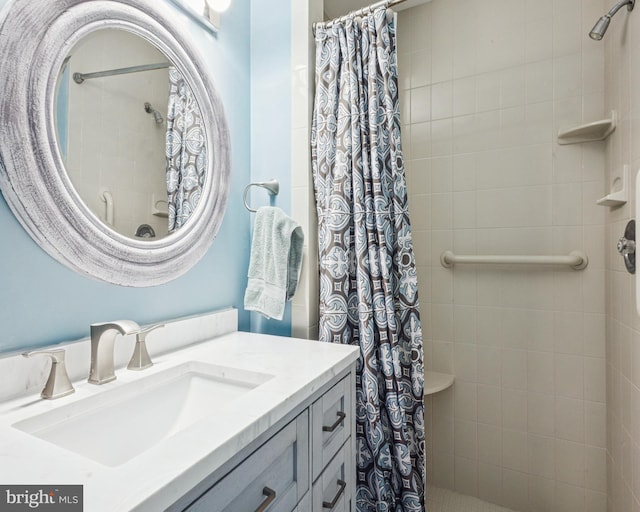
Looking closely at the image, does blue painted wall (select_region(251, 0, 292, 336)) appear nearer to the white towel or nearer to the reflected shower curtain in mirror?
the white towel

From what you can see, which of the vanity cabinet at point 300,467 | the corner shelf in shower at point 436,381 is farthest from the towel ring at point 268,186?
the corner shelf in shower at point 436,381

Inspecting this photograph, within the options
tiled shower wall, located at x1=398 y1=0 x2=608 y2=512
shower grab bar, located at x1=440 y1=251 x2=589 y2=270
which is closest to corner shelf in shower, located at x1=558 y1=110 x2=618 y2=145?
tiled shower wall, located at x1=398 y1=0 x2=608 y2=512

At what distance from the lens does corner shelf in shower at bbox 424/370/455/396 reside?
5.50ft

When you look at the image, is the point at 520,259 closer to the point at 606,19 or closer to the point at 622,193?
the point at 622,193

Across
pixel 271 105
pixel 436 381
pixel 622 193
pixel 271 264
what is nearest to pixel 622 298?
pixel 622 193

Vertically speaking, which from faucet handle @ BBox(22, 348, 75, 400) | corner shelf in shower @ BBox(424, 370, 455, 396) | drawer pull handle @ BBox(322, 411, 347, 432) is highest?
faucet handle @ BBox(22, 348, 75, 400)

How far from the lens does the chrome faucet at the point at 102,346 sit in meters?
0.82

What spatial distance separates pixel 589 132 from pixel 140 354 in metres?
1.85

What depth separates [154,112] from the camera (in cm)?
109

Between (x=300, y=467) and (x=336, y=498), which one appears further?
(x=336, y=498)

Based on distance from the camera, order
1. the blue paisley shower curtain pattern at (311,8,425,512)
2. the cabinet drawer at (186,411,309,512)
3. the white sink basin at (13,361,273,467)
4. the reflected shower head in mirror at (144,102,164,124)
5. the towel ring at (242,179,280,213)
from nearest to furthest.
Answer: the cabinet drawer at (186,411,309,512) < the white sink basin at (13,361,273,467) < the reflected shower head in mirror at (144,102,164,124) < the blue paisley shower curtain pattern at (311,8,425,512) < the towel ring at (242,179,280,213)

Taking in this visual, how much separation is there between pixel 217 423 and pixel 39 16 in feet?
3.11

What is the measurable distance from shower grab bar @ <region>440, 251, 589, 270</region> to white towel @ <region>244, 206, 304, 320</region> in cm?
87

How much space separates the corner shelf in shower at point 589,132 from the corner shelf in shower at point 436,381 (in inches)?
48.3
